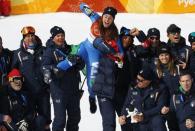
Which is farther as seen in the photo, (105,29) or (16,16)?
(16,16)

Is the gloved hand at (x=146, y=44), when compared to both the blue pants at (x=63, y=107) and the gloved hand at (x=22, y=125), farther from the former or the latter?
the gloved hand at (x=22, y=125)

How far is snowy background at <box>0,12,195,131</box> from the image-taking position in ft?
51.0

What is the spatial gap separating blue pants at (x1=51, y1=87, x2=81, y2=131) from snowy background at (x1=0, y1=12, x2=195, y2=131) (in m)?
5.98

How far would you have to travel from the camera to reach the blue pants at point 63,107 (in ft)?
29.3

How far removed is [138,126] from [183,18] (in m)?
8.01

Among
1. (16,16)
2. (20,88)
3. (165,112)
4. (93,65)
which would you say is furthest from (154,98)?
(16,16)

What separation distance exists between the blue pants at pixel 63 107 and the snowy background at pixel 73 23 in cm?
598

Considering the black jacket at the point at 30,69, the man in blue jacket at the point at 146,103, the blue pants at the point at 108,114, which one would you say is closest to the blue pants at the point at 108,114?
the blue pants at the point at 108,114

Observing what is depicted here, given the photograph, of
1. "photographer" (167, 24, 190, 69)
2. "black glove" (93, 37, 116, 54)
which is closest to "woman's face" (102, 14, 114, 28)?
"black glove" (93, 37, 116, 54)

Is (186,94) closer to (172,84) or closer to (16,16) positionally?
(172,84)

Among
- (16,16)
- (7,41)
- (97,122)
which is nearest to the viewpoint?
(97,122)

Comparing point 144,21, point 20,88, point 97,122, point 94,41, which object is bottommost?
point 97,122

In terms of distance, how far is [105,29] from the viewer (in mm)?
8484

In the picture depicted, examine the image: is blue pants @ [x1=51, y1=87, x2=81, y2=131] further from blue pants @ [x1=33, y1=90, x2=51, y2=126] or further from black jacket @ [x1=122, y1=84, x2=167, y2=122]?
black jacket @ [x1=122, y1=84, x2=167, y2=122]
